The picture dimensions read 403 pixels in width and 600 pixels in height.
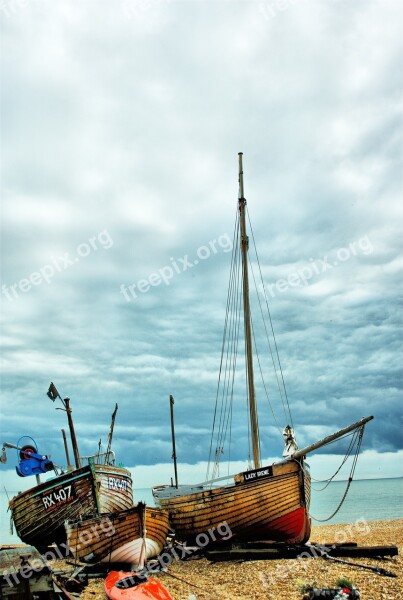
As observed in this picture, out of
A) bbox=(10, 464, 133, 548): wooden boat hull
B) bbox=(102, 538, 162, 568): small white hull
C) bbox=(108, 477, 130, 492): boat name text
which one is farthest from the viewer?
bbox=(108, 477, 130, 492): boat name text

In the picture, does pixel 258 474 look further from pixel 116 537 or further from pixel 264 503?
pixel 116 537

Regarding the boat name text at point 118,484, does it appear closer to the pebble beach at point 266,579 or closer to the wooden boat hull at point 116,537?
the wooden boat hull at point 116,537

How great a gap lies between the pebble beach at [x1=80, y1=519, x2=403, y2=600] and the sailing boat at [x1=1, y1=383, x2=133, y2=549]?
551 cm

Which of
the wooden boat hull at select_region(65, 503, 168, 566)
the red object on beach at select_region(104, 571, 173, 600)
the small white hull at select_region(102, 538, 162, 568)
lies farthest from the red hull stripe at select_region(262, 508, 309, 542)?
the red object on beach at select_region(104, 571, 173, 600)

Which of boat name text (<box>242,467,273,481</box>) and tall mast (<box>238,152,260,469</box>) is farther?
tall mast (<box>238,152,260,469</box>)

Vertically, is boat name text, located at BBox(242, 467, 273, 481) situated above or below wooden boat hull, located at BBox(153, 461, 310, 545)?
above

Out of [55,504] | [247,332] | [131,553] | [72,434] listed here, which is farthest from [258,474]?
[72,434]

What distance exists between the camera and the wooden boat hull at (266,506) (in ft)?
60.0

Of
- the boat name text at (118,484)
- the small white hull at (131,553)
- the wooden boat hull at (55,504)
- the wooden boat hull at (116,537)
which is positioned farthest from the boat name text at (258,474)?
the boat name text at (118,484)

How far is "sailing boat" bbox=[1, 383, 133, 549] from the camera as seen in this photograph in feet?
68.4

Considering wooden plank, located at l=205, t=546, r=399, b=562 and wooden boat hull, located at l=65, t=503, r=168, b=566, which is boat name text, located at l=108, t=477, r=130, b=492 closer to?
wooden boat hull, located at l=65, t=503, r=168, b=566

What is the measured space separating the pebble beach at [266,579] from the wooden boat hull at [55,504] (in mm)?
5396

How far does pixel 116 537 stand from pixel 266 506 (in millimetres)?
5732

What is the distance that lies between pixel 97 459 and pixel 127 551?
36.9 ft
